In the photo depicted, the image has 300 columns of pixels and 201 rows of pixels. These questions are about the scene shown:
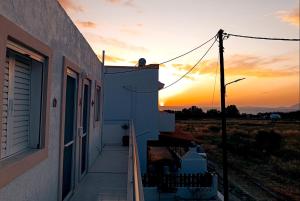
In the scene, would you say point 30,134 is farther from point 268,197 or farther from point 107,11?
point 268,197

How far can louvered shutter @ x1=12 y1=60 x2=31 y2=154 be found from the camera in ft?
11.2

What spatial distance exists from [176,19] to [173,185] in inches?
346

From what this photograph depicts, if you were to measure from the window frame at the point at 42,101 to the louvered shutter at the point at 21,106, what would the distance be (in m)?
0.15

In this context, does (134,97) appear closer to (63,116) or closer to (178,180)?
(178,180)

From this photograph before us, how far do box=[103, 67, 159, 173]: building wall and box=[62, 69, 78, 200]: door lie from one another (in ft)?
36.5

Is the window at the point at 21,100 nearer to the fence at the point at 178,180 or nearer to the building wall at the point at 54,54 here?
the building wall at the point at 54,54

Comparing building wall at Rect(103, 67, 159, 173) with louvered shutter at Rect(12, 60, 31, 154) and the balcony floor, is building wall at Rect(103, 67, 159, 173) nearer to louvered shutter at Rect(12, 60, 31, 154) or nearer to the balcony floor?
the balcony floor

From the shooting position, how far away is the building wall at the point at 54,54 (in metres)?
3.03

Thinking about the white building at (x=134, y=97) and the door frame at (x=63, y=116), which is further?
the white building at (x=134, y=97)

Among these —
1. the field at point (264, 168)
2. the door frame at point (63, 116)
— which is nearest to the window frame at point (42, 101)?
the door frame at point (63, 116)

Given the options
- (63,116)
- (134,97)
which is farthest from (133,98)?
(63,116)

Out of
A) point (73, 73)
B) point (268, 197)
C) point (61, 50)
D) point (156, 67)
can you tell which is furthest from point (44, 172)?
point (268, 197)

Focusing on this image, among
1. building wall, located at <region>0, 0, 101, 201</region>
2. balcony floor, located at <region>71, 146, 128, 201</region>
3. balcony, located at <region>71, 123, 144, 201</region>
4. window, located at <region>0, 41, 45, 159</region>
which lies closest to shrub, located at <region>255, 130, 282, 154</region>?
balcony floor, located at <region>71, 146, 128, 201</region>

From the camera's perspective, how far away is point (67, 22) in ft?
17.4
